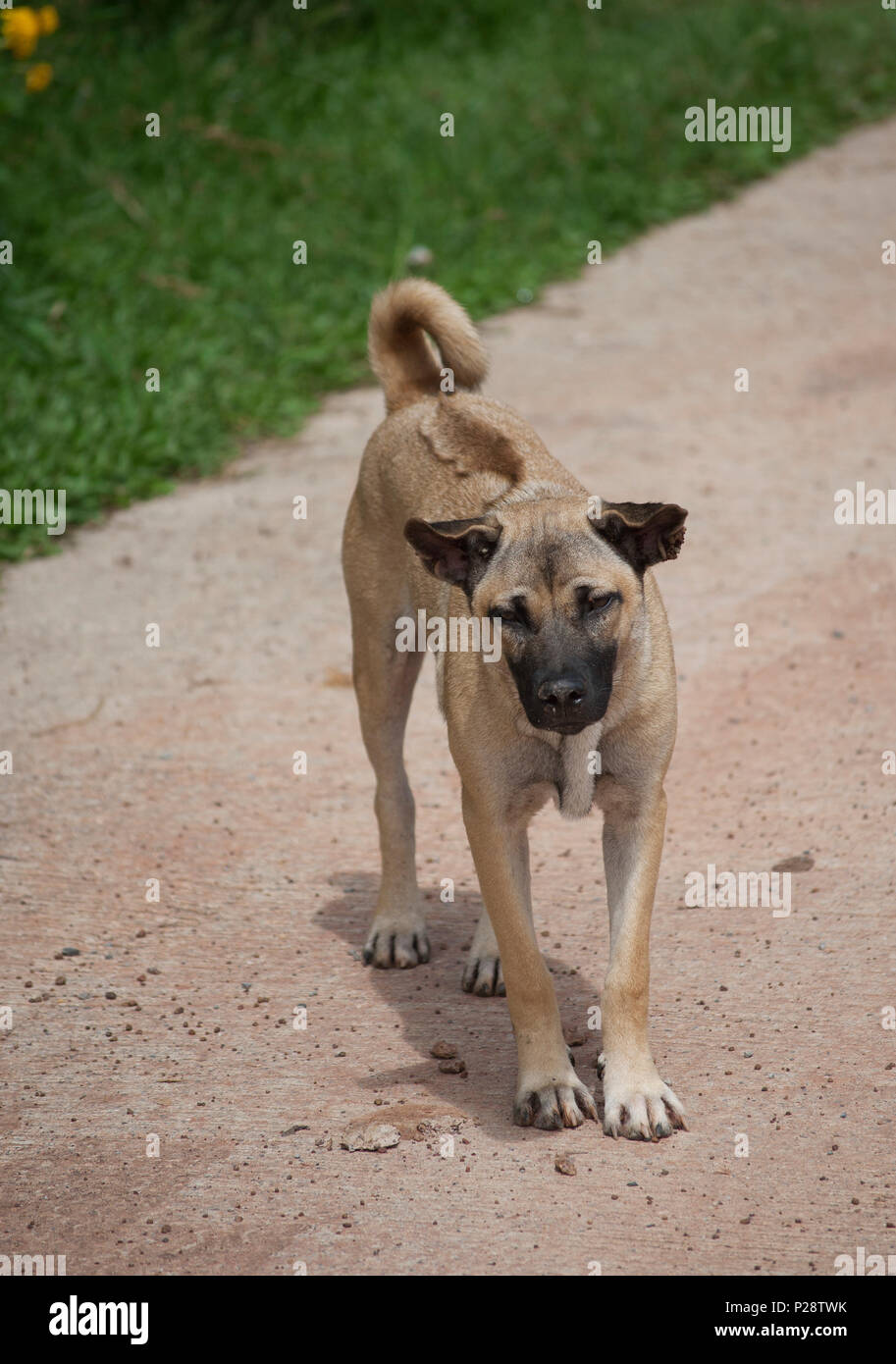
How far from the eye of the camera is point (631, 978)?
14.7 ft

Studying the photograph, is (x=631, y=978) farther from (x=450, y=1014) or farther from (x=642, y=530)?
(x=642, y=530)

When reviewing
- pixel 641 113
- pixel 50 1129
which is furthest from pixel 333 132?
pixel 50 1129

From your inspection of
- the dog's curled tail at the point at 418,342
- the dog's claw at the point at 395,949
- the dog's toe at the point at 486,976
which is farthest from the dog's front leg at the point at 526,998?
the dog's curled tail at the point at 418,342

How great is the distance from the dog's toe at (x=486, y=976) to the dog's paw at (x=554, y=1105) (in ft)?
2.89

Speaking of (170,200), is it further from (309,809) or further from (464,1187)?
(464,1187)

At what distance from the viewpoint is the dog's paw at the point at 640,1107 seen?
4344 mm

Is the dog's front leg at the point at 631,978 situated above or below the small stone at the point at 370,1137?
above

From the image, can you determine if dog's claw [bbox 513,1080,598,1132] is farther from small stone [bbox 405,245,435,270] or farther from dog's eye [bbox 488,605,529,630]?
small stone [bbox 405,245,435,270]

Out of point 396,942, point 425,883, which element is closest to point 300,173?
point 425,883

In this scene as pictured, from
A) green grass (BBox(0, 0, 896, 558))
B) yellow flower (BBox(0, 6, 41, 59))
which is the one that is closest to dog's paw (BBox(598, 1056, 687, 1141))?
green grass (BBox(0, 0, 896, 558))

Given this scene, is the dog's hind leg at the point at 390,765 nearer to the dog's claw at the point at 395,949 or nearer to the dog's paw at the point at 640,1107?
the dog's claw at the point at 395,949

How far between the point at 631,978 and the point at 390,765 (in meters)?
1.63

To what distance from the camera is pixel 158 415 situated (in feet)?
34.4

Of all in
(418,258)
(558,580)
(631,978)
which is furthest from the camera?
(418,258)
